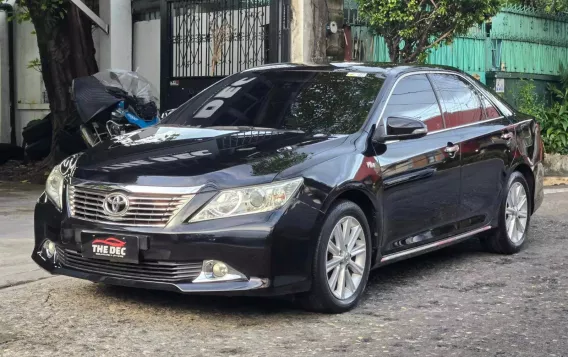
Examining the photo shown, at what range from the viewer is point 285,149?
18.4 ft

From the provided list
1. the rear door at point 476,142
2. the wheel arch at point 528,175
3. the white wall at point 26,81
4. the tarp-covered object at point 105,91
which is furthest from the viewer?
the white wall at point 26,81

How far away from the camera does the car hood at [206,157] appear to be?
5227mm

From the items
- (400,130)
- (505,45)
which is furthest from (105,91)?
(505,45)

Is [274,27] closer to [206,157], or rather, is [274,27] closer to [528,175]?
[528,175]

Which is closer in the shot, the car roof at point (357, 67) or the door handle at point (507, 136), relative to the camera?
the car roof at point (357, 67)

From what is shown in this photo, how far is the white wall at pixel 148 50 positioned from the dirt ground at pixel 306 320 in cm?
778

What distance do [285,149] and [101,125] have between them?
6651 mm

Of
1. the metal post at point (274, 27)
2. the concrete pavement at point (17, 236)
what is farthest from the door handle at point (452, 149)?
the metal post at point (274, 27)

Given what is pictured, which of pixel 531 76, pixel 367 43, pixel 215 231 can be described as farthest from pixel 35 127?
pixel 215 231

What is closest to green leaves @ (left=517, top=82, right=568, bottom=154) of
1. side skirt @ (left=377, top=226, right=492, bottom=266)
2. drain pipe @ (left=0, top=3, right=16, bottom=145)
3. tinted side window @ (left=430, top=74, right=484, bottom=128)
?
tinted side window @ (left=430, top=74, right=484, bottom=128)

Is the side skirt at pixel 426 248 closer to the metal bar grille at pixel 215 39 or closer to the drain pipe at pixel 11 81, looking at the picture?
the metal bar grille at pixel 215 39

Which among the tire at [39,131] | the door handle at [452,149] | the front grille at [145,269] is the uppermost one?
the door handle at [452,149]

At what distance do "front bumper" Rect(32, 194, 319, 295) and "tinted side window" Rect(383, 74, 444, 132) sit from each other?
151 centimetres

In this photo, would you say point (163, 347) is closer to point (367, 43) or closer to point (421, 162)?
point (421, 162)
